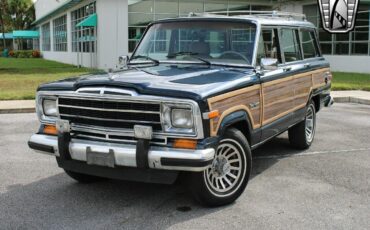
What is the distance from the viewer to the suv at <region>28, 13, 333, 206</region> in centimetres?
458

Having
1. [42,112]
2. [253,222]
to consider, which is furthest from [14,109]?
[253,222]

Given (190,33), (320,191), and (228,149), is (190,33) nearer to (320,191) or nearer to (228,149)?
(228,149)

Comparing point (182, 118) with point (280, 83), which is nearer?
point (182, 118)

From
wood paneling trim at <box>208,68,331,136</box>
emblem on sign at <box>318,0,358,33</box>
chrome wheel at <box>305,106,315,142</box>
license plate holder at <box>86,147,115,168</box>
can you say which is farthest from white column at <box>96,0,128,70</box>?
license plate holder at <box>86,147,115,168</box>

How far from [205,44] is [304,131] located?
251cm

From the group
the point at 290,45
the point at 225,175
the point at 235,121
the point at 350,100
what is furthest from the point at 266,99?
the point at 350,100

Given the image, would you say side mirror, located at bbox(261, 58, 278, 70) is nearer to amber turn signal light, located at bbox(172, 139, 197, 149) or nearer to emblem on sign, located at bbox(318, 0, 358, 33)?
amber turn signal light, located at bbox(172, 139, 197, 149)

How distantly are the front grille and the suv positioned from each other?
0.4 inches

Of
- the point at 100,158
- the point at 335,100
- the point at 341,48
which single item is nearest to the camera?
the point at 100,158

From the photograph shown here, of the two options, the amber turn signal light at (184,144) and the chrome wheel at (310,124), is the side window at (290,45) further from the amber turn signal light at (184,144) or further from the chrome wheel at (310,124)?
the amber turn signal light at (184,144)

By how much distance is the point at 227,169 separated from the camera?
5.17 meters

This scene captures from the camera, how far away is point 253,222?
466 centimetres

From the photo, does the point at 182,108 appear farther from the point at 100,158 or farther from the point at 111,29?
the point at 111,29

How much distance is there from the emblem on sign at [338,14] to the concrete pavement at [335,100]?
9.94 meters
